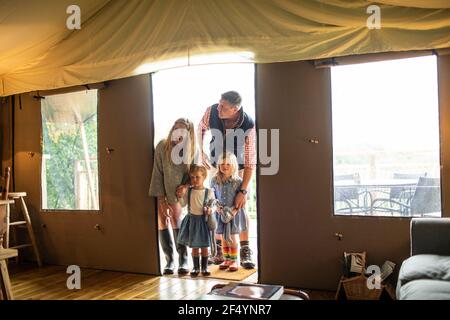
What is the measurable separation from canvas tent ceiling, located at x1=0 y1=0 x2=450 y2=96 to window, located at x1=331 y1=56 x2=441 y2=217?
0.81ft

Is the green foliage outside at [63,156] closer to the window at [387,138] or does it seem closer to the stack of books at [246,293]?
the window at [387,138]

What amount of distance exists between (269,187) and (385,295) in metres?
1.16

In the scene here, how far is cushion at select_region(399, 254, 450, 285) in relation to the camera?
2.20 metres

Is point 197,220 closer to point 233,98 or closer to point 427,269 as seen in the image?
point 233,98

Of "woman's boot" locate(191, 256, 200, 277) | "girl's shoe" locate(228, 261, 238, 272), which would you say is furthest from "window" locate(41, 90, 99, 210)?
"girl's shoe" locate(228, 261, 238, 272)

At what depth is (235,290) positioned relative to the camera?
193cm

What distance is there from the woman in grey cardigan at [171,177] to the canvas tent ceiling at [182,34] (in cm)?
67

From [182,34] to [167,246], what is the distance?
1899 millimetres

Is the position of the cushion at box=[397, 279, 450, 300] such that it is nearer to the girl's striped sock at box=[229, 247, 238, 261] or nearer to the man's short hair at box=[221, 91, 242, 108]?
the girl's striped sock at box=[229, 247, 238, 261]

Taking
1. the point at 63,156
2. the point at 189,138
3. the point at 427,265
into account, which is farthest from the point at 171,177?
the point at 427,265

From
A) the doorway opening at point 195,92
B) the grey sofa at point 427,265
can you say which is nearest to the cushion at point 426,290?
the grey sofa at point 427,265

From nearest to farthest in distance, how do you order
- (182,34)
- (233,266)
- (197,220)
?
(182,34)
(197,220)
(233,266)

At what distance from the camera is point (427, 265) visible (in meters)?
2.30

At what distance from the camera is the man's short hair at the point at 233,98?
12.6ft
